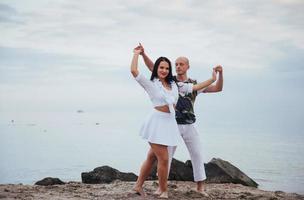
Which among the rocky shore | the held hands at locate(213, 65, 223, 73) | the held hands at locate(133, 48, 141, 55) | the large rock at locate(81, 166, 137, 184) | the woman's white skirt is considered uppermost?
the held hands at locate(133, 48, 141, 55)

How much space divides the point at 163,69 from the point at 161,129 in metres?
0.97

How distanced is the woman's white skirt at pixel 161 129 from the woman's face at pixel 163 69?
591mm

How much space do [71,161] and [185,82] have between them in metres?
17.9

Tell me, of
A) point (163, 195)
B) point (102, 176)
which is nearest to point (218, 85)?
point (163, 195)

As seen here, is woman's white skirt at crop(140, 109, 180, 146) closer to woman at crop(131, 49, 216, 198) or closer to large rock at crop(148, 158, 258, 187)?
woman at crop(131, 49, 216, 198)

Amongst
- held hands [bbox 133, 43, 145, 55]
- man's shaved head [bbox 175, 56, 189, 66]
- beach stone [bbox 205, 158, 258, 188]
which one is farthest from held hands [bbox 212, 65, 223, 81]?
beach stone [bbox 205, 158, 258, 188]

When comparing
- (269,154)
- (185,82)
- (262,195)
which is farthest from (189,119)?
(269,154)

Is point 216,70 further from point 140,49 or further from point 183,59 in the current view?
point 140,49

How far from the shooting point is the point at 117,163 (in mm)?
24859

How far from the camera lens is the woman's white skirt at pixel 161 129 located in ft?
24.7

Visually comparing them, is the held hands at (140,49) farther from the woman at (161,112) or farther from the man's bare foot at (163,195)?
the man's bare foot at (163,195)

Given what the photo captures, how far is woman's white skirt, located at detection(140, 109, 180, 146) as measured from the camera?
7.52 meters

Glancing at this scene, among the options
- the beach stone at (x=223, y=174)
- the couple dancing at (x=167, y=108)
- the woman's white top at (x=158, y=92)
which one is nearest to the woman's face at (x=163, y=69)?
the couple dancing at (x=167, y=108)

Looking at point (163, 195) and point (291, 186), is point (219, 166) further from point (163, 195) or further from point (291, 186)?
point (291, 186)
